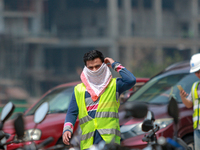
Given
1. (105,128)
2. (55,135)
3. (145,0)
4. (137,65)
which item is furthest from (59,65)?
(105,128)

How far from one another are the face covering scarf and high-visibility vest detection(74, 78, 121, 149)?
0.18 feet

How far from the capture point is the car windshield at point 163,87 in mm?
6131

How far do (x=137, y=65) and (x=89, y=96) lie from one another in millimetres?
46628

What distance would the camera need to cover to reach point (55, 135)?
6809 mm

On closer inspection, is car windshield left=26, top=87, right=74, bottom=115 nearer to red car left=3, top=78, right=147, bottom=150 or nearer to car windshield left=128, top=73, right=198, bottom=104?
red car left=3, top=78, right=147, bottom=150

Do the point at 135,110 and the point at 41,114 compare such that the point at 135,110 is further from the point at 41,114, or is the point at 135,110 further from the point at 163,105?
the point at 163,105

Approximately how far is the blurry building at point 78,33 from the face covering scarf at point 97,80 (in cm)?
4366

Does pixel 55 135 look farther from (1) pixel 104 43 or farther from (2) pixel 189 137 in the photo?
(1) pixel 104 43

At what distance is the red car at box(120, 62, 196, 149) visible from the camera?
213 inches

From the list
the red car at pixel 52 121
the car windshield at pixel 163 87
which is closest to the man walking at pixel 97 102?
the car windshield at pixel 163 87

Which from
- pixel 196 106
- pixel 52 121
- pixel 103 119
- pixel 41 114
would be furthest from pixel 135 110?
pixel 52 121

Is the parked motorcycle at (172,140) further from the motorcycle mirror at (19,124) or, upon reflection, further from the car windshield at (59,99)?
the car windshield at (59,99)

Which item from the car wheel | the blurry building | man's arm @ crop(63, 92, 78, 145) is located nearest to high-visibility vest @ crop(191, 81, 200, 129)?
the car wheel

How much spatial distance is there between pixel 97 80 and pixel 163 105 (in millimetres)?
2274
